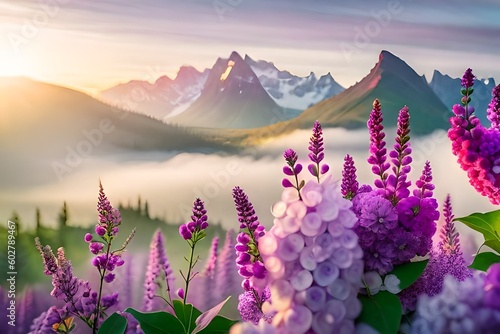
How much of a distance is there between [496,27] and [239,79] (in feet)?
2.13

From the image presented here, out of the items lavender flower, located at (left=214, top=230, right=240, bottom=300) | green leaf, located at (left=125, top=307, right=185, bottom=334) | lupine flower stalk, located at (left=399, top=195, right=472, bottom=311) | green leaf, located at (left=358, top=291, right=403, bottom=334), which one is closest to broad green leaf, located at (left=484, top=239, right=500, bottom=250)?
lupine flower stalk, located at (left=399, top=195, right=472, bottom=311)

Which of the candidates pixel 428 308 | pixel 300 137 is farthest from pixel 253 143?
pixel 428 308

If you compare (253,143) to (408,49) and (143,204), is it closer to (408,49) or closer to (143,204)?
(143,204)

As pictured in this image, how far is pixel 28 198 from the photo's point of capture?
5.01 feet

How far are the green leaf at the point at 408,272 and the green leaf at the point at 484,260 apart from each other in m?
0.20

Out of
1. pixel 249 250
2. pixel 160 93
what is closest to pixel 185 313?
pixel 249 250

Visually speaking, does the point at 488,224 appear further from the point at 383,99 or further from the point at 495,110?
the point at 383,99

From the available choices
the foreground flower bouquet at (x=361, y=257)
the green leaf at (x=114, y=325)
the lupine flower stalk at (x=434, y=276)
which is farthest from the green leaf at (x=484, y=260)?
Answer: the green leaf at (x=114, y=325)

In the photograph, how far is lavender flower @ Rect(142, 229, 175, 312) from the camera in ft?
4.82

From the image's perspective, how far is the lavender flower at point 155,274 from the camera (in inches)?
57.8

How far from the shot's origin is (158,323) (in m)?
0.77

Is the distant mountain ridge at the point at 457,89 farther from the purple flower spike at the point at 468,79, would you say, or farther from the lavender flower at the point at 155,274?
the purple flower spike at the point at 468,79

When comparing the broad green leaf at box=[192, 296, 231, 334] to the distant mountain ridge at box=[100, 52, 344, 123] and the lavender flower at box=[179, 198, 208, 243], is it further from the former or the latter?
the distant mountain ridge at box=[100, 52, 344, 123]

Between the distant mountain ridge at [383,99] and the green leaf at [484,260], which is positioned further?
the distant mountain ridge at [383,99]
